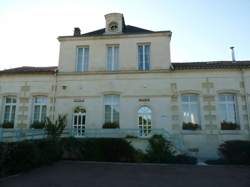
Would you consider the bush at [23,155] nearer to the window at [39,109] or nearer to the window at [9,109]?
the window at [39,109]

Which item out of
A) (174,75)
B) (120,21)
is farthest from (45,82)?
(174,75)

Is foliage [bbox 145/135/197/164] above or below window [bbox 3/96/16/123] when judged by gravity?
Result: below

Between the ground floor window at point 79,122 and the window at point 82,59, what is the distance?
313cm

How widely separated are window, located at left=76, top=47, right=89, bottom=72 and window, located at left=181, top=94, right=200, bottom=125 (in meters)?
7.26

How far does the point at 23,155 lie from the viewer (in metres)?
8.23

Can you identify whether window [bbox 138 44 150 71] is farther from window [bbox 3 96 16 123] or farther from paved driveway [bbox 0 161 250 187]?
window [bbox 3 96 16 123]

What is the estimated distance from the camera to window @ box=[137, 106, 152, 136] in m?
13.5

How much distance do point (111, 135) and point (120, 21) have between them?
8.44 meters

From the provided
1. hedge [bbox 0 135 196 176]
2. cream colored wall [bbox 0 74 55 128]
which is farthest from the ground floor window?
hedge [bbox 0 135 196 176]

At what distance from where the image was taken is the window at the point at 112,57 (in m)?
15.1

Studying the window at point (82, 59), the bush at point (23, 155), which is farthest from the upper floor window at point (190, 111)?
the bush at point (23, 155)

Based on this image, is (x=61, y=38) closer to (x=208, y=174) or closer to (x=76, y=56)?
(x=76, y=56)

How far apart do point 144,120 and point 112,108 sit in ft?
7.63

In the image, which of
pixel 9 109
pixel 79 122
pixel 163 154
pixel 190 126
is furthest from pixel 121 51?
pixel 9 109
